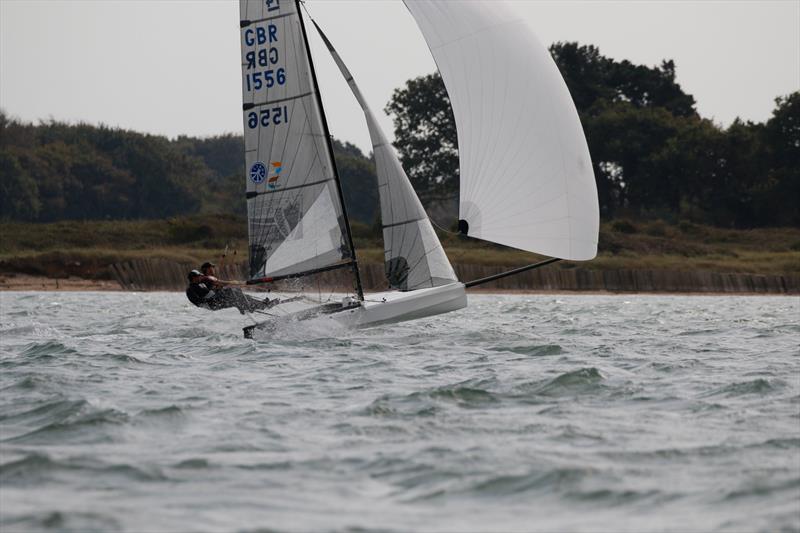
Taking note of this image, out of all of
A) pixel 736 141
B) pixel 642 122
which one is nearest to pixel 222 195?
pixel 642 122

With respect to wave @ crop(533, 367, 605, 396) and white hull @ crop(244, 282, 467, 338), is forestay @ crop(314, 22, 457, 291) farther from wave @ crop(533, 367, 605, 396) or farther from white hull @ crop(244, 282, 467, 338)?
wave @ crop(533, 367, 605, 396)

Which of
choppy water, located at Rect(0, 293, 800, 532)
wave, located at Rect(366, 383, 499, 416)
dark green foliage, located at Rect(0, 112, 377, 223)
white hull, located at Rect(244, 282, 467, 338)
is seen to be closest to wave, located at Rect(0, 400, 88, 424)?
choppy water, located at Rect(0, 293, 800, 532)

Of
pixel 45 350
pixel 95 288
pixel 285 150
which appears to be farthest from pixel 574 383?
pixel 95 288

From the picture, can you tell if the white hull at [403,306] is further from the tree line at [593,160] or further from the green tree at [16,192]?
the green tree at [16,192]

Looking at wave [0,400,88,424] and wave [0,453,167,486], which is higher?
wave [0,400,88,424]

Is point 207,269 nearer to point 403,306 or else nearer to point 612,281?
point 403,306

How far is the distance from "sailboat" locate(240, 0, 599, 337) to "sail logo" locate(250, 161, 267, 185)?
0.7 inches

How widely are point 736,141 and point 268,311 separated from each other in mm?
56951

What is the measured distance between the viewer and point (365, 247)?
55.2 meters

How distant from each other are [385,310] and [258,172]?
3216 mm

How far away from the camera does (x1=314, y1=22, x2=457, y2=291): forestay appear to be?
2006 centimetres

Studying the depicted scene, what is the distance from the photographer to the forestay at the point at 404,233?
790 inches

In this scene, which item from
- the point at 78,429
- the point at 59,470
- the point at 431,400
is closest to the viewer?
the point at 59,470

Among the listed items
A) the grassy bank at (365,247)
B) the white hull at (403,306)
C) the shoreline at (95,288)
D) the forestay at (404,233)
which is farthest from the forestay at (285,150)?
the grassy bank at (365,247)
